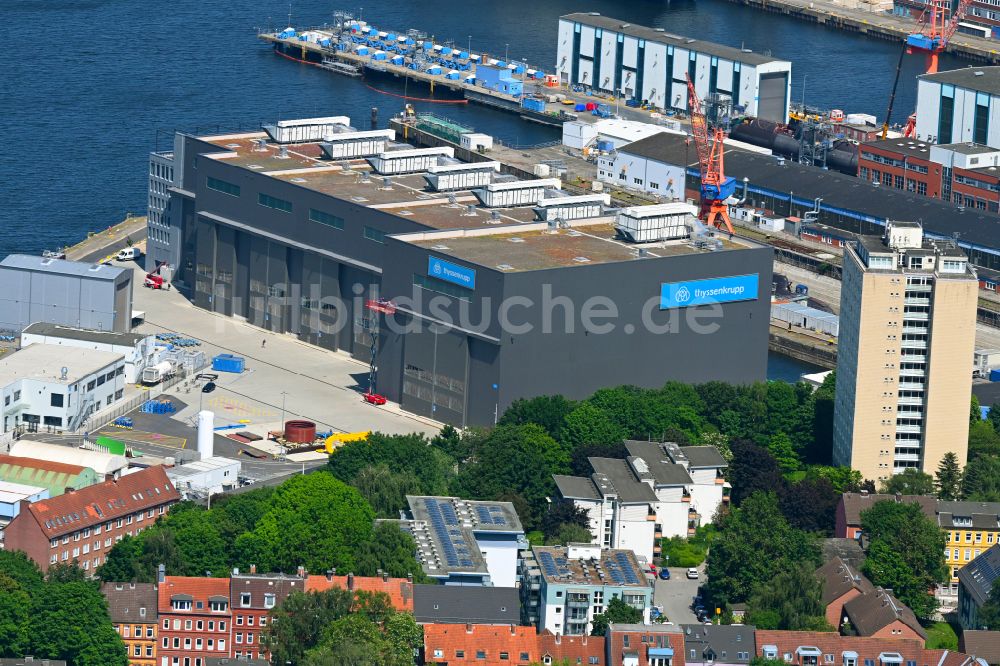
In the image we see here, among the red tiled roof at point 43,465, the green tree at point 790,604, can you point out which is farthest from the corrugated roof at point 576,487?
the red tiled roof at point 43,465

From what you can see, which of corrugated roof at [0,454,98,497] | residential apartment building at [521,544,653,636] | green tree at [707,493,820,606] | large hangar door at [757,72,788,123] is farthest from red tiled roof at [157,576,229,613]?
large hangar door at [757,72,788,123]

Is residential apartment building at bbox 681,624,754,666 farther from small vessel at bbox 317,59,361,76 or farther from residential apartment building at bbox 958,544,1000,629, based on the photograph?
small vessel at bbox 317,59,361,76

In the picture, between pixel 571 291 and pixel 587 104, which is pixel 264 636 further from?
pixel 587 104

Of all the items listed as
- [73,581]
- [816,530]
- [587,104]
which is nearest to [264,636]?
[73,581]

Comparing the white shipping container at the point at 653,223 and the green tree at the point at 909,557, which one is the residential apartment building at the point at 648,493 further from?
the white shipping container at the point at 653,223

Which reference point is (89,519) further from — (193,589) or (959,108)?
(959,108)

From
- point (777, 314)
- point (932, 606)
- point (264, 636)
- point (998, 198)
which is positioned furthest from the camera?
point (998, 198)
